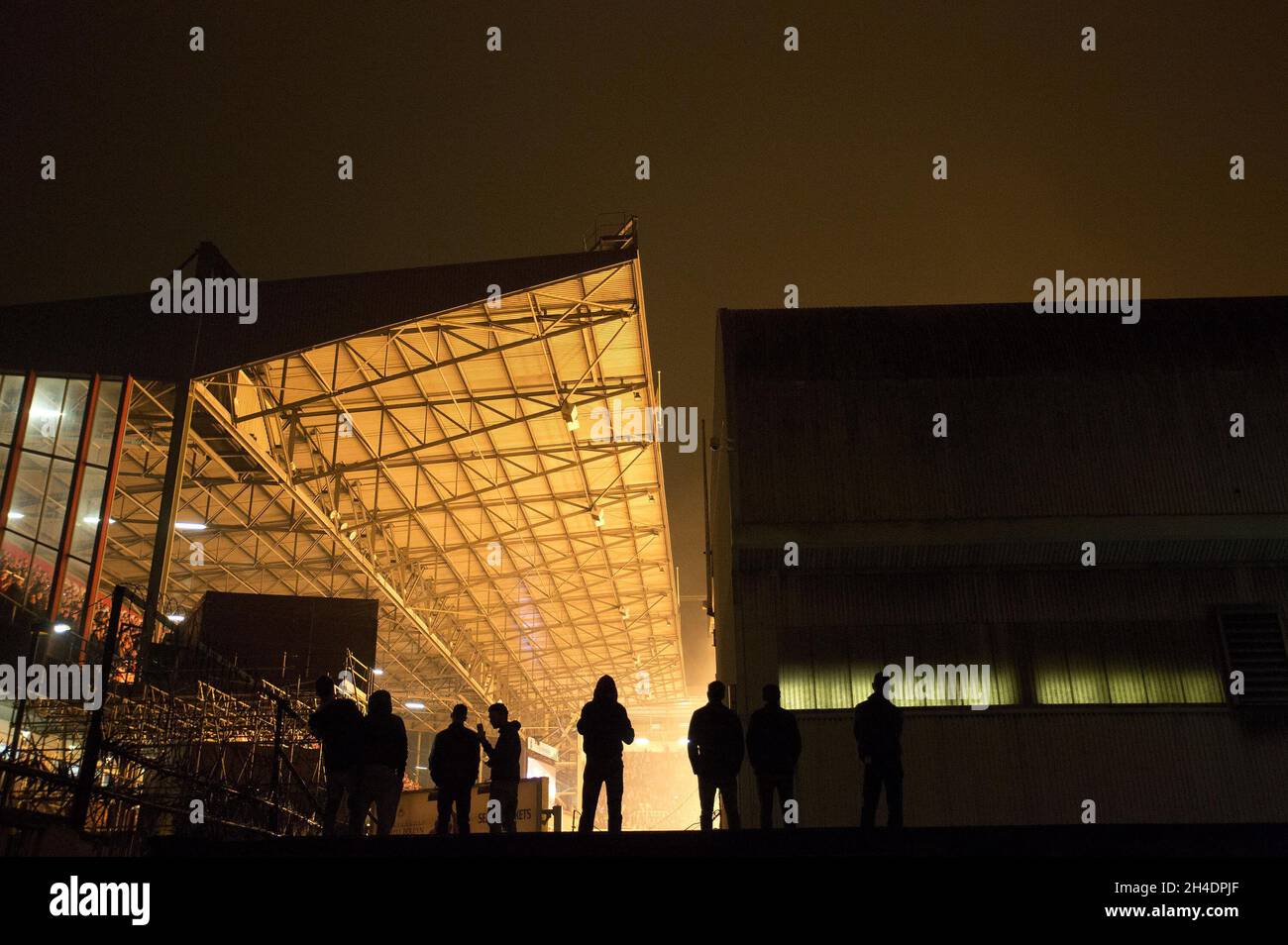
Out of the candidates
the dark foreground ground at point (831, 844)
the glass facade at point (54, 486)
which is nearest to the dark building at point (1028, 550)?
the dark foreground ground at point (831, 844)

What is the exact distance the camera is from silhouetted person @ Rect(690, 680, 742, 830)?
10609 mm

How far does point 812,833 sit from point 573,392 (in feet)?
66.7

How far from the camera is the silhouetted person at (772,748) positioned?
10422mm

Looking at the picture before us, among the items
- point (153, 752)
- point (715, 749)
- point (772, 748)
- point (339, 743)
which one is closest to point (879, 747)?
point (772, 748)

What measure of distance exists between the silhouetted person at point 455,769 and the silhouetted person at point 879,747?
13.7 feet

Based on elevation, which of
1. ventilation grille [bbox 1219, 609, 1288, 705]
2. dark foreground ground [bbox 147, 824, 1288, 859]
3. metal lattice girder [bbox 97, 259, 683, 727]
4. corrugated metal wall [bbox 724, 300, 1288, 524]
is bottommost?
dark foreground ground [bbox 147, 824, 1288, 859]

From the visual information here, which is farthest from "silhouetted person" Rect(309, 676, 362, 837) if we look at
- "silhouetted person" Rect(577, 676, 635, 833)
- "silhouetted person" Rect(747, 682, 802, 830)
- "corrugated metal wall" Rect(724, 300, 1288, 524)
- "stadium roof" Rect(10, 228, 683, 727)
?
"stadium roof" Rect(10, 228, 683, 727)

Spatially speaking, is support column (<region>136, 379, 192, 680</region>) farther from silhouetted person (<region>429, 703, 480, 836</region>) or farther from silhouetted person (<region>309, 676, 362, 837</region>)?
silhouetted person (<region>429, 703, 480, 836</region>)

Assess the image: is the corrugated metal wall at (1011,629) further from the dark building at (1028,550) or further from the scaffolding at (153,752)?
the scaffolding at (153,752)

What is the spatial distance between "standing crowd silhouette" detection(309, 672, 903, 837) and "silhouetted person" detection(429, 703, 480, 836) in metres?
0.01

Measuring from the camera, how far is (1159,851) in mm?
6746
